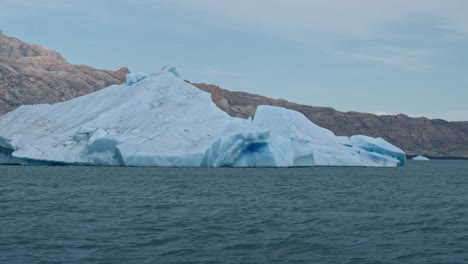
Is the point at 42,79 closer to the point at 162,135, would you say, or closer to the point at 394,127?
the point at 162,135

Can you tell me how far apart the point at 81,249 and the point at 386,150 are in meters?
31.6

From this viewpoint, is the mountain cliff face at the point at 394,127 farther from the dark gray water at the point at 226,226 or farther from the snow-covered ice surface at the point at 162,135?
the dark gray water at the point at 226,226

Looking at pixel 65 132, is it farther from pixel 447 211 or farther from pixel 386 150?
pixel 447 211

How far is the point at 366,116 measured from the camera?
102375mm

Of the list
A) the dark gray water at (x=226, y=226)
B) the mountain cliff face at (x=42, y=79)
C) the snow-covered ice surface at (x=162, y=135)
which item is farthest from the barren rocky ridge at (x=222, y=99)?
the dark gray water at (x=226, y=226)

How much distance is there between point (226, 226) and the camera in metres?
12.2

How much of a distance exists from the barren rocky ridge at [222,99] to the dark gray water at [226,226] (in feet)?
154

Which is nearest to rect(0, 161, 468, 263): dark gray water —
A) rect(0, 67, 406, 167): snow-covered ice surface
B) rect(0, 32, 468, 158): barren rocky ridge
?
rect(0, 67, 406, 167): snow-covered ice surface

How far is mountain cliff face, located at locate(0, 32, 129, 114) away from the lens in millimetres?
62719

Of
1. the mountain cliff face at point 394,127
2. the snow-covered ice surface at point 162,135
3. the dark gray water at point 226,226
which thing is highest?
the mountain cliff face at point 394,127

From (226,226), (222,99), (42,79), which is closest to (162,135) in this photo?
(226,226)

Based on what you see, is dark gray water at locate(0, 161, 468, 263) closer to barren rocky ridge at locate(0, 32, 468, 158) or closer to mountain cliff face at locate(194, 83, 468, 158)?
barren rocky ridge at locate(0, 32, 468, 158)

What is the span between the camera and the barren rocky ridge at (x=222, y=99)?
65250 millimetres

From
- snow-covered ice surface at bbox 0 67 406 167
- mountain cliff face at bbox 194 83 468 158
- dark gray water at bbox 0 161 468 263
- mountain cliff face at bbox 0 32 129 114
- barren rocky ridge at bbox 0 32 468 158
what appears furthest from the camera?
mountain cliff face at bbox 194 83 468 158
